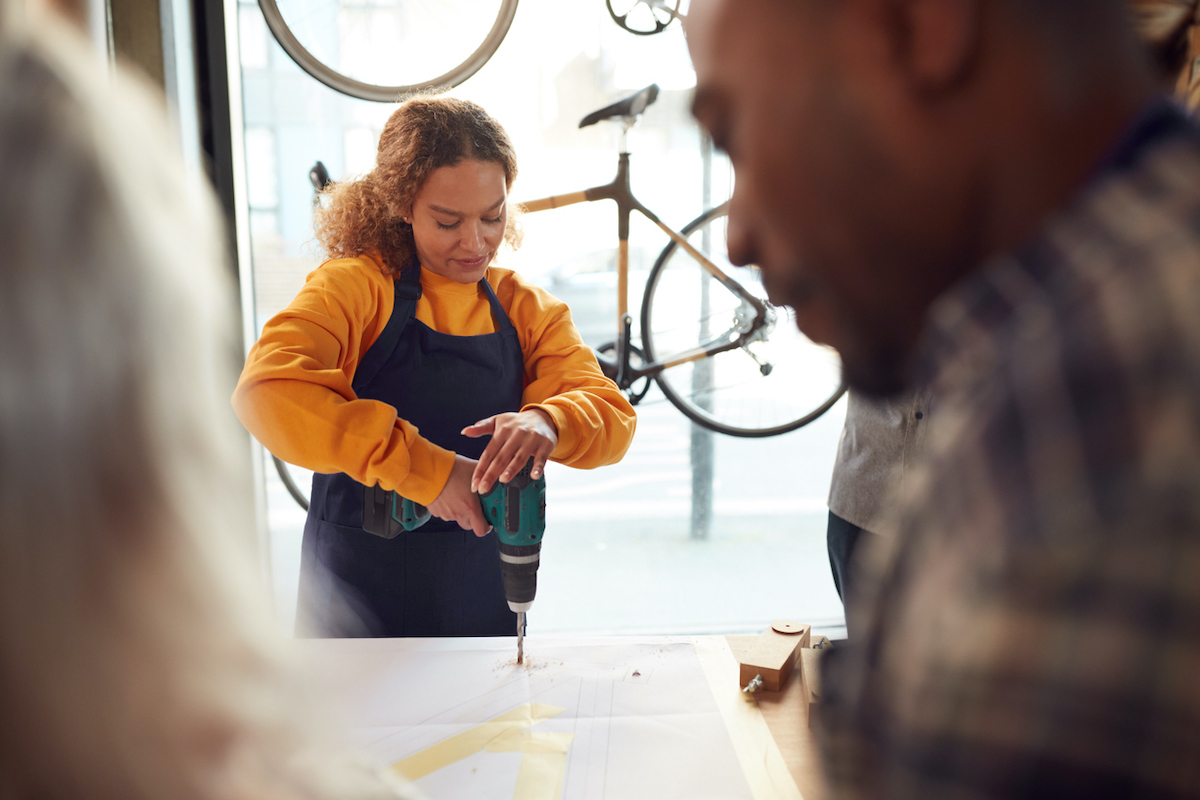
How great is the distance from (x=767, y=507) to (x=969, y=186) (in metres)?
2.72

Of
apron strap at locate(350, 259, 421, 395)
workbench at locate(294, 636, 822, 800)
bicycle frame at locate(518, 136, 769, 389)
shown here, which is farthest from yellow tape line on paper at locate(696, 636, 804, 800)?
bicycle frame at locate(518, 136, 769, 389)

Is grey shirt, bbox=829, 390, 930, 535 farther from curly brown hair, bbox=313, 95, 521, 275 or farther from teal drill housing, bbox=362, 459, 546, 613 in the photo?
curly brown hair, bbox=313, 95, 521, 275

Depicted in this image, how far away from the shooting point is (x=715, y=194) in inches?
109

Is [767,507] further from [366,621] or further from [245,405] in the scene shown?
[245,405]

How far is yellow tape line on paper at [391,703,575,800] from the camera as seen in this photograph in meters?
0.95

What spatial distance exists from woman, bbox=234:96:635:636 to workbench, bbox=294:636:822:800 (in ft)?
0.87

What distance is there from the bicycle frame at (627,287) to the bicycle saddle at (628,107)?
6 centimetres

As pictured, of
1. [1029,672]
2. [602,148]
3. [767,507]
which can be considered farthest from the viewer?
[767,507]

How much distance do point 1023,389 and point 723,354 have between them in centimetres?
257

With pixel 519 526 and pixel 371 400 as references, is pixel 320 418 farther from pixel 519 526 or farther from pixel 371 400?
pixel 519 526

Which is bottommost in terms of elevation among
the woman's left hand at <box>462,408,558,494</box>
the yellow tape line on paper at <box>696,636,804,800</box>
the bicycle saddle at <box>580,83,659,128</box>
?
the yellow tape line on paper at <box>696,636,804,800</box>

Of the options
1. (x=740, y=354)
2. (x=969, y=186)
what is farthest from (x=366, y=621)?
(x=740, y=354)

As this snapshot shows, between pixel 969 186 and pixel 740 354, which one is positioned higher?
pixel 969 186

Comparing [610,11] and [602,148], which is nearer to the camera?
[610,11]
